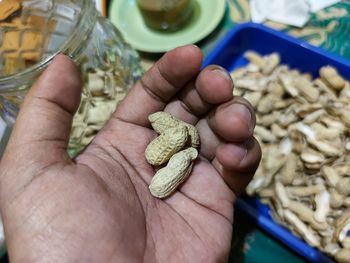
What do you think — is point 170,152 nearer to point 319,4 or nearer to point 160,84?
point 160,84

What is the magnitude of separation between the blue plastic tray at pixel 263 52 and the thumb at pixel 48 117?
0.31 m

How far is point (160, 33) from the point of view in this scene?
0.95 metres

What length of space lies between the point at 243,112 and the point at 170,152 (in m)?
0.11

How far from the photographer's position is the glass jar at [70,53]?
2.14ft

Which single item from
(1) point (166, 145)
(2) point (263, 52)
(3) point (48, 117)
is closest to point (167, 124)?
(1) point (166, 145)

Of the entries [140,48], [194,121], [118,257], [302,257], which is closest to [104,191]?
[118,257]

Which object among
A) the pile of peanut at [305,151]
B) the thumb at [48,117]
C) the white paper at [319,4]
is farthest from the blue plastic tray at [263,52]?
the thumb at [48,117]

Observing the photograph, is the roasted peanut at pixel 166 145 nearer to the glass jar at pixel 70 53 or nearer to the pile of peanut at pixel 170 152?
the pile of peanut at pixel 170 152

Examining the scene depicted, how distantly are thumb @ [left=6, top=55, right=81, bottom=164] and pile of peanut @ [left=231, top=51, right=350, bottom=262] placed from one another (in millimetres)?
335

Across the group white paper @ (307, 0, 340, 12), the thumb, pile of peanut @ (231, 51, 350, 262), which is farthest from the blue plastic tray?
the thumb

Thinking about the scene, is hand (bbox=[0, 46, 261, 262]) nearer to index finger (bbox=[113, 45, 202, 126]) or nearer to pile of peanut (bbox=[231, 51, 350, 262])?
index finger (bbox=[113, 45, 202, 126])

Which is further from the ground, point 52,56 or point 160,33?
point 52,56

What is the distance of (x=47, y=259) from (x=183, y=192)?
189 millimetres

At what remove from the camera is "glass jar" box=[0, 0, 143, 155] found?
651mm
